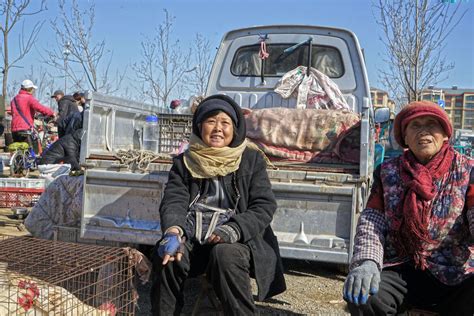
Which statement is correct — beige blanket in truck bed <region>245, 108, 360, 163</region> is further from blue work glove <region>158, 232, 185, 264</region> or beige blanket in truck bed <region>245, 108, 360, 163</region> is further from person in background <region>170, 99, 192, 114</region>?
person in background <region>170, 99, 192, 114</region>

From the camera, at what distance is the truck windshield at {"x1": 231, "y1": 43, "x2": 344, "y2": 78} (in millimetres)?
5328

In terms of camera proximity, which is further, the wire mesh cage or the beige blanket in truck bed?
the beige blanket in truck bed

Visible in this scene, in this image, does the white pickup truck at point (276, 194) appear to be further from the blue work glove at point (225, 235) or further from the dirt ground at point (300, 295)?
the blue work glove at point (225, 235)

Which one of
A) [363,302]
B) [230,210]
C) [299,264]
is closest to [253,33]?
[299,264]

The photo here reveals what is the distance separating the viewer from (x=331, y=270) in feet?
15.1

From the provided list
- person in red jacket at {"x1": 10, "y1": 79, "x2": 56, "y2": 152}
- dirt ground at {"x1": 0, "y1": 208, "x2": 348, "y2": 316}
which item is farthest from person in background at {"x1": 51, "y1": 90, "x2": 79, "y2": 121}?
dirt ground at {"x1": 0, "y1": 208, "x2": 348, "y2": 316}

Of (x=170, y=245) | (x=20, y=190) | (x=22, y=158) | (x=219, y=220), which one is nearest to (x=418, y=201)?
(x=219, y=220)

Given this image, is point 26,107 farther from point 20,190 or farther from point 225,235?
point 225,235

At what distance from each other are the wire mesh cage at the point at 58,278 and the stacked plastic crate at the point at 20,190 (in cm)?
291

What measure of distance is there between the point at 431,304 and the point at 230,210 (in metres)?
1.17

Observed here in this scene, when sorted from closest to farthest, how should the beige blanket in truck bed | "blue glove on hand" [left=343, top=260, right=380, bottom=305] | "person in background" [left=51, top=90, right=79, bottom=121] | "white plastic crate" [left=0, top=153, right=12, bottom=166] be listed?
"blue glove on hand" [left=343, top=260, right=380, bottom=305] → the beige blanket in truck bed → "person in background" [left=51, top=90, right=79, bottom=121] → "white plastic crate" [left=0, top=153, right=12, bottom=166]

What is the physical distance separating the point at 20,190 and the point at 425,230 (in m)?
5.04

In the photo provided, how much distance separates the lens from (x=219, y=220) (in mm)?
2914

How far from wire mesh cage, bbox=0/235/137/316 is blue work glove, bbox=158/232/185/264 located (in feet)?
0.81
